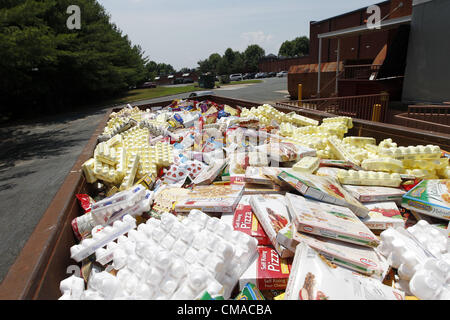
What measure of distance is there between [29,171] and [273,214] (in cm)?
760

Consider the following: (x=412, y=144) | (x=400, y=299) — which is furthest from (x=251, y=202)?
(x=412, y=144)

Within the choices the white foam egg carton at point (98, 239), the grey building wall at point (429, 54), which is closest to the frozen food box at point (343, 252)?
the white foam egg carton at point (98, 239)

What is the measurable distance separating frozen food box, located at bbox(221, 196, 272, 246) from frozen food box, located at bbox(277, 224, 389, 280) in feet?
0.60

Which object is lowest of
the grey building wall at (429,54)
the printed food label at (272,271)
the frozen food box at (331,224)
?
the printed food label at (272,271)

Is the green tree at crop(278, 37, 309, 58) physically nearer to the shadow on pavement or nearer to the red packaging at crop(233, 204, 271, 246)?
the shadow on pavement

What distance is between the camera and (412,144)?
9.73ft

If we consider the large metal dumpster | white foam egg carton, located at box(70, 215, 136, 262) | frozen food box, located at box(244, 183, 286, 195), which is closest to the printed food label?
frozen food box, located at box(244, 183, 286, 195)

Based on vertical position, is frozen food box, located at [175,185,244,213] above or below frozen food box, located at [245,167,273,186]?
below

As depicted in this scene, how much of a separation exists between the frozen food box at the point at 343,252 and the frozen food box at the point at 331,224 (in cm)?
3

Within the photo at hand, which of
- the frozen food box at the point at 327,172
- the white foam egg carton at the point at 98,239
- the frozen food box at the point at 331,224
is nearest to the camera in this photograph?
the frozen food box at the point at 331,224

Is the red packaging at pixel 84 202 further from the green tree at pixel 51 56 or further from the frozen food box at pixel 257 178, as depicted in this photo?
the green tree at pixel 51 56

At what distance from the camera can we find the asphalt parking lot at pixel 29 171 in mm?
4094

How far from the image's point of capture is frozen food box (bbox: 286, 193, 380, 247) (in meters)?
1.54
